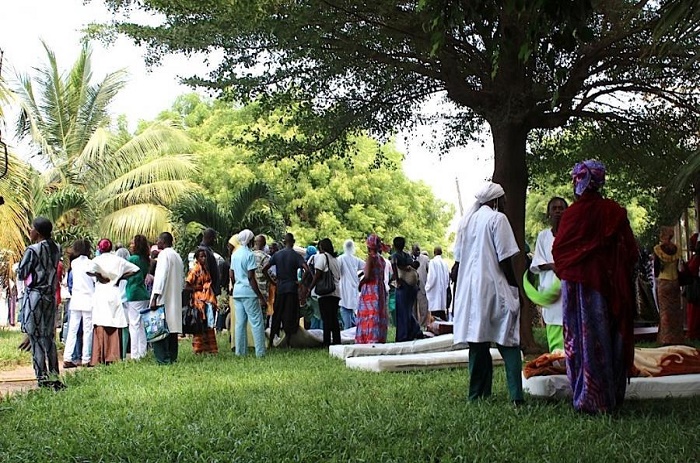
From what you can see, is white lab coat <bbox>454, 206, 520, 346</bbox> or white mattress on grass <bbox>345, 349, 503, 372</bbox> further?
white mattress on grass <bbox>345, 349, 503, 372</bbox>

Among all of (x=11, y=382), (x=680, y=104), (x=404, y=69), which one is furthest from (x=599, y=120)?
(x=11, y=382)

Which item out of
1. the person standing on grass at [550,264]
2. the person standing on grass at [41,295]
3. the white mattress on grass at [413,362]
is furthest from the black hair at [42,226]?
the person standing on grass at [550,264]

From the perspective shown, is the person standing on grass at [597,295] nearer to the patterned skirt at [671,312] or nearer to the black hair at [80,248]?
the patterned skirt at [671,312]

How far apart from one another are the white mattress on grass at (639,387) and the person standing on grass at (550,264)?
65cm

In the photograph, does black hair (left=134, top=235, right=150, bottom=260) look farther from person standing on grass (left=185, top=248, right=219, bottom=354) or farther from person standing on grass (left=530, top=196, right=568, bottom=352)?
person standing on grass (left=530, top=196, right=568, bottom=352)

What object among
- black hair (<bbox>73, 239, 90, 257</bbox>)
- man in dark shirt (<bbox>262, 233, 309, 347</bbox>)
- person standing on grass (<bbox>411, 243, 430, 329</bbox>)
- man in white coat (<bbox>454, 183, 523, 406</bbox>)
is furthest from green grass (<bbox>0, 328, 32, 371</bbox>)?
man in white coat (<bbox>454, 183, 523, 406</bbox>)

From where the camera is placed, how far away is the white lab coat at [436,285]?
21047mm

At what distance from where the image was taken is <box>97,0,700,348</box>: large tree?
12172 millimetres

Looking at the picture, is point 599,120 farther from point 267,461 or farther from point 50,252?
point 267,461

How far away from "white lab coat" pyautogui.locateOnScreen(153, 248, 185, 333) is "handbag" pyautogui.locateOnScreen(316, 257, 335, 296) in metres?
3.32

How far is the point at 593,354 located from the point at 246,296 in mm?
7540

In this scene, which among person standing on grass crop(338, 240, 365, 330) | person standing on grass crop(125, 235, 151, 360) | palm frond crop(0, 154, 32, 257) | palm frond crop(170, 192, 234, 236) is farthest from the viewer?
palm frond crop(0, 154, 32, 257)

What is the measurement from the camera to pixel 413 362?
443 inches

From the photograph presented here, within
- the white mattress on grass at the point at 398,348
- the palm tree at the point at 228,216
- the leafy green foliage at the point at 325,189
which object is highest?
the leafy green foliage at the point at 325,189
